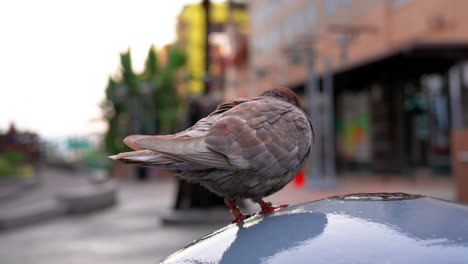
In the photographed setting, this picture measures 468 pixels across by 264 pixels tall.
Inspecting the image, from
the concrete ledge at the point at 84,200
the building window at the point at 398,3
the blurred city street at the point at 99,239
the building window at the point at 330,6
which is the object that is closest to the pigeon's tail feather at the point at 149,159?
the blurred city street at the point at 99,239

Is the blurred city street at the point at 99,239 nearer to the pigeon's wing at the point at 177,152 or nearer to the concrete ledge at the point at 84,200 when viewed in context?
the concrete ledge at the point at 84,200

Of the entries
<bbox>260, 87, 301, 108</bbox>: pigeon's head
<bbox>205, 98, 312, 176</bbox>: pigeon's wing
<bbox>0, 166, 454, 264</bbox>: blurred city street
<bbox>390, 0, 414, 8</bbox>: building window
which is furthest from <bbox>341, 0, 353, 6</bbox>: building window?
<bbox>205, 98, 312, 176</bbox>: pigeon's wing

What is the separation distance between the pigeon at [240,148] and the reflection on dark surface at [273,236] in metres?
0.31

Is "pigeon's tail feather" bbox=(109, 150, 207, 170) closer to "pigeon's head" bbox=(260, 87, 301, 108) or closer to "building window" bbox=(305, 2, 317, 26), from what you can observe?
"pigeon's head" bbox=(260, 87, 301, 108)

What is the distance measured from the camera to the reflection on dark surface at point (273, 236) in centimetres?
138

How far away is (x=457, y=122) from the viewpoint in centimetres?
1764

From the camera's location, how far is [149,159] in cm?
172

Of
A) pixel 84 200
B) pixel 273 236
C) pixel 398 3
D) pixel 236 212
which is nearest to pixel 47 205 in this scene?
pixel 84 200

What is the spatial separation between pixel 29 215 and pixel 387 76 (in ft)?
48.2

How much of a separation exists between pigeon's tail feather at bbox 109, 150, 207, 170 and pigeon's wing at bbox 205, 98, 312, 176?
0.14 meters

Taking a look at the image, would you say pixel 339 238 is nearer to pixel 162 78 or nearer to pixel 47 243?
pixel 47 243

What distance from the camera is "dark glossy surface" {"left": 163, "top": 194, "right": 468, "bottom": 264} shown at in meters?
1.26

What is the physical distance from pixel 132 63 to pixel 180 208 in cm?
2641

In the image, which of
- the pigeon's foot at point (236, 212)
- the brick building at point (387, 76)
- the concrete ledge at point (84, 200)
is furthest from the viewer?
the brick building at point (387, 76)
